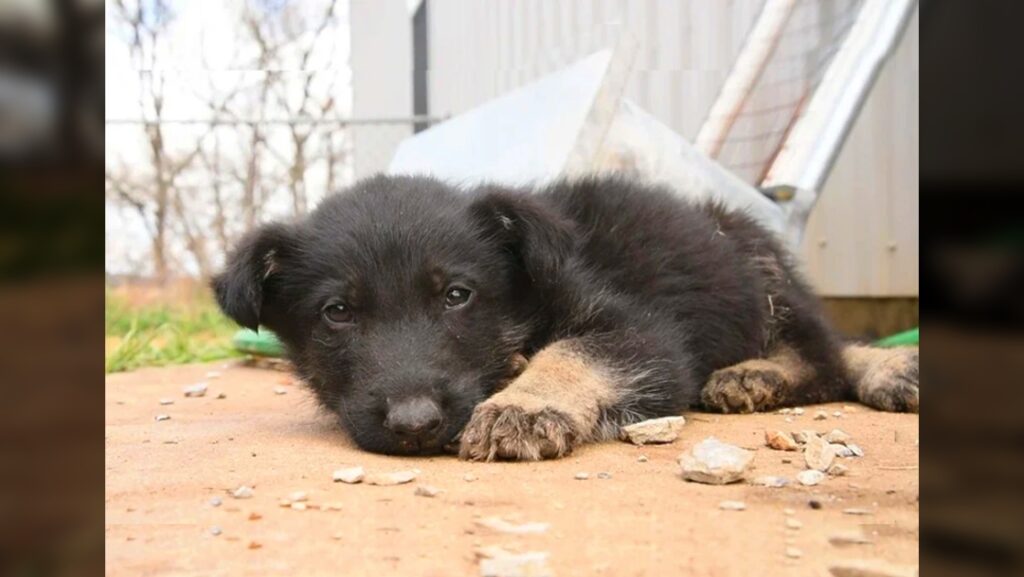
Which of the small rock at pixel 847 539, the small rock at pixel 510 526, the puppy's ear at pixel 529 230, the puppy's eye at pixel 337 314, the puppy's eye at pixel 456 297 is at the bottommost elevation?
the small rock at pixel 510 526

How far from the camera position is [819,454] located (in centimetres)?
292

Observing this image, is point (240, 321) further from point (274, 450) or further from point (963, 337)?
point (963, 337)

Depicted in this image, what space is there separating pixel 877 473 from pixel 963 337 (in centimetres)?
163

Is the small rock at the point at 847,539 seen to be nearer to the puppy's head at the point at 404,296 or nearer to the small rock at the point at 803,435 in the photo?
the small rock at the point at 803,435

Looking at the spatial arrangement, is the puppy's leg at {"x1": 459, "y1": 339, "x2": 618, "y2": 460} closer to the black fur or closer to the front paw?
the front paw

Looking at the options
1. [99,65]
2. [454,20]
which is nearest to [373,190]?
[99,65]

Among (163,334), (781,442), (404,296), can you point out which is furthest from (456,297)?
(163,334)

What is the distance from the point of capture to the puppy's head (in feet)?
10.6

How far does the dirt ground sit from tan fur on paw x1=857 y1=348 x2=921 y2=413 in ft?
2.05

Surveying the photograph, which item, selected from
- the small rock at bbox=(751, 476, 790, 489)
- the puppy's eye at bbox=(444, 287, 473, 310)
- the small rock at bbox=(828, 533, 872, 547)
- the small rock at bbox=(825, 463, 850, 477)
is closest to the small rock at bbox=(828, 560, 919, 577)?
the small rock at bbox=(828, 533, 872, 547)

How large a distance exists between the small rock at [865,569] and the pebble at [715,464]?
87cm

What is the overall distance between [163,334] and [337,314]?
6.27 metres

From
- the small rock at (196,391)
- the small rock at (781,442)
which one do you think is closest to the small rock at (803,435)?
the small rock at (781,442)

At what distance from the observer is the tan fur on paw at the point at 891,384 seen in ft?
14.3
